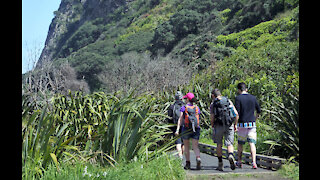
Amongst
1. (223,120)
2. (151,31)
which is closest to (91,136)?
(223,120)

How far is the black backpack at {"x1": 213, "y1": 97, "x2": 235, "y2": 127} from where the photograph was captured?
6.21m

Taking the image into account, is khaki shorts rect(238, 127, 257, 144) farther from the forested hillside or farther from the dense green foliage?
the forested hillside

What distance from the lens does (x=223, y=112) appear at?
620cm

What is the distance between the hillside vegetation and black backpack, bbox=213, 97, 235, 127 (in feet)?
3.38

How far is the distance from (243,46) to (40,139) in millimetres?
29839

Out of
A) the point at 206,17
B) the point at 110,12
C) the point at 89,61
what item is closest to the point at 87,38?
the point at 110,12

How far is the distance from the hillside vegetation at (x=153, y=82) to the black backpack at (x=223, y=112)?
1.03m

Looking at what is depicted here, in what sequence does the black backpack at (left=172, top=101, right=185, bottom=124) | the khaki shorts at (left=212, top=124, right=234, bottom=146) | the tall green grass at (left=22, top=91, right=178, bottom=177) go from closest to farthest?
the tall green grass at (left=22, top=91, right=178, bottom=177) < the khaki shorts at (left=212, top=124, right=234, bottom=146) < the black backpack at (left=172, top=101, right=185, bottom=124)

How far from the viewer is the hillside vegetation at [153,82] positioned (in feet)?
16.1

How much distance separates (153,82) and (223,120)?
19.8 m

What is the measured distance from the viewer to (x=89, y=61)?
5438 cm

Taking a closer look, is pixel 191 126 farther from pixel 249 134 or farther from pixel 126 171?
pixel 126 171

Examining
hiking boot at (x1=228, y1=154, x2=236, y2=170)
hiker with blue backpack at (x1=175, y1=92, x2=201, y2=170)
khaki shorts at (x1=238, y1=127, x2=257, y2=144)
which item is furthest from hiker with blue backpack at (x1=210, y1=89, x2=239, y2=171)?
hiker with blue backpack at (x1=175, y1=92, x2=201, y2=170)
